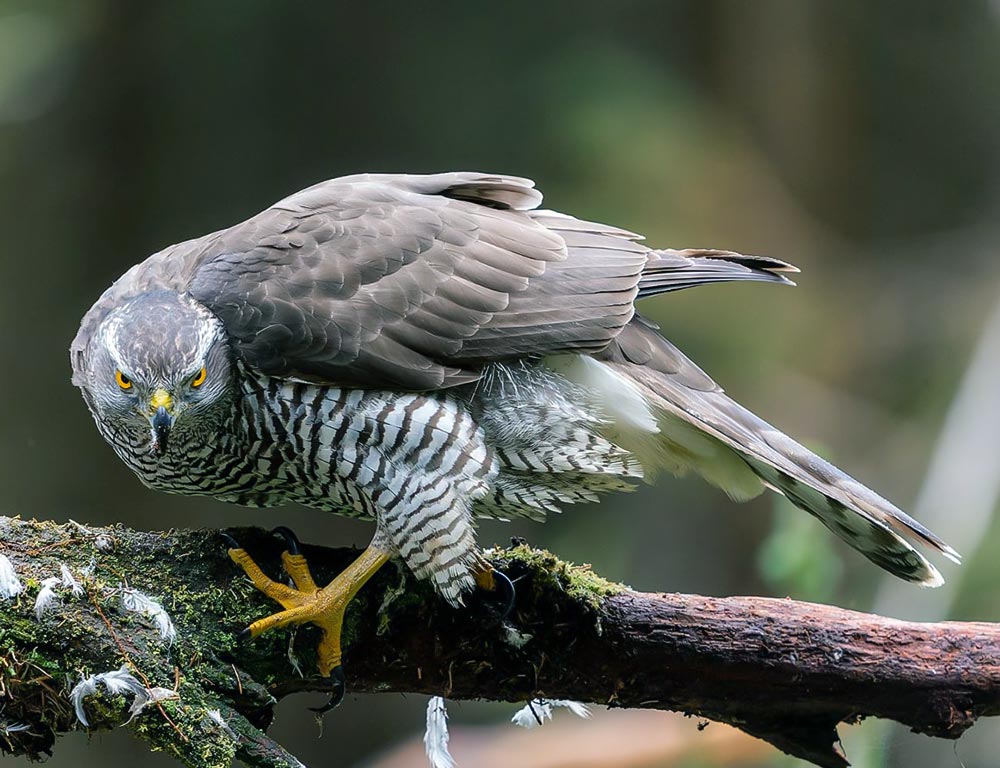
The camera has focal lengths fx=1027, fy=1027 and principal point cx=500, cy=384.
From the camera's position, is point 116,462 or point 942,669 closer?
point 942,669

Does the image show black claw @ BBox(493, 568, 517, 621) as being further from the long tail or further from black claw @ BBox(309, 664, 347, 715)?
the long tail

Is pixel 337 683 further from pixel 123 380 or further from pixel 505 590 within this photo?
pixel 123 380

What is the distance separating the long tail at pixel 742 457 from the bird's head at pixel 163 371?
1174 mm

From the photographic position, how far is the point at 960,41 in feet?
27.5

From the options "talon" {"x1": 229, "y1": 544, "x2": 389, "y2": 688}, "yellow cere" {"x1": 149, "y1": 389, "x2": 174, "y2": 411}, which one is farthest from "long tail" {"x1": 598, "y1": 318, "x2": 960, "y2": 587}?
"yellow cere" {"x1": 149, "y1": 389, "x2": 174, "y2": 411}

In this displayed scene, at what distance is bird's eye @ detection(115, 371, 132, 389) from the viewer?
2904mm

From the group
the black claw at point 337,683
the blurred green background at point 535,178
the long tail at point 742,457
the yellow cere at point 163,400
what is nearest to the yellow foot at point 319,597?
the black claw at point 337,683

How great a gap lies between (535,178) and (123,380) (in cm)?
436

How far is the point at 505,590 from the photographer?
2955mm

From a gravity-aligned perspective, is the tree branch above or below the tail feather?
below

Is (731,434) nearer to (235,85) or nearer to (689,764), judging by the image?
(689,764)

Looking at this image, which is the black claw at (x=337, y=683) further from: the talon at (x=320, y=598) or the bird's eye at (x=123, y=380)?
the bird's eye at (x=123, y=380)

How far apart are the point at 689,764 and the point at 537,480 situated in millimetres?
2249

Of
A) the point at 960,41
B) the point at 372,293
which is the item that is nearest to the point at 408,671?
the point at 372,293
